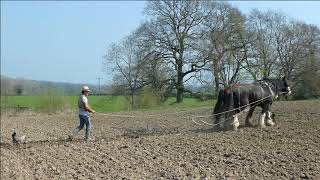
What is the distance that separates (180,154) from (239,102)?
366 cm

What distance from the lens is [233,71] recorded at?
135 feet

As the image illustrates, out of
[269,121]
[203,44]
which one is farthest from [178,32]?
[269,121]

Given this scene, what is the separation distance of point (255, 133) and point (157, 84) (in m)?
28.7

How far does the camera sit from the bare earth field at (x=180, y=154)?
30.9 ft

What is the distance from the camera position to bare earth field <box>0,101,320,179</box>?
941 centimetres

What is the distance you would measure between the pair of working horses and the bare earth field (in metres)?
0.46

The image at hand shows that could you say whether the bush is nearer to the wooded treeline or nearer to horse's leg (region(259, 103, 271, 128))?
the wooded treeline

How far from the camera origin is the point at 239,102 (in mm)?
14117

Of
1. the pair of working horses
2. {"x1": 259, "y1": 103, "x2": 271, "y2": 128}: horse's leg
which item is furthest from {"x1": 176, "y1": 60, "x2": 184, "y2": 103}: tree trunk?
{"x1": 259, "y1": 103, "x2": 271, "y2": 128}: horse's leg

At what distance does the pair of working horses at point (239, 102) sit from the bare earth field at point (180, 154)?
1.52 feet

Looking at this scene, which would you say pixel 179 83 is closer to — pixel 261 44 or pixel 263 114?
pixel 261 44

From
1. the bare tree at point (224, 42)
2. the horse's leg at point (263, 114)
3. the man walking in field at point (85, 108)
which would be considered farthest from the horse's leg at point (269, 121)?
the bare tree at point (224, 42)

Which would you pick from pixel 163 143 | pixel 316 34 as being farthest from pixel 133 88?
pixel 163 143

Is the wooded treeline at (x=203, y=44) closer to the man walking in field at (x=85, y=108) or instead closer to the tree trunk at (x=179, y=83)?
the tree trunk at (x=179, y=83)
